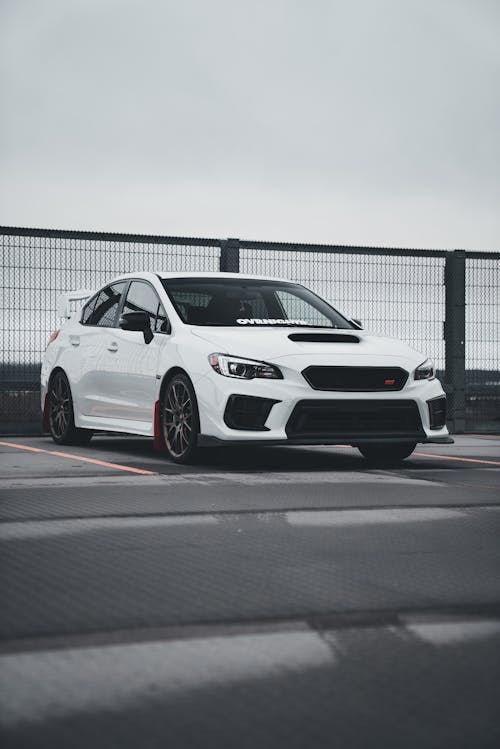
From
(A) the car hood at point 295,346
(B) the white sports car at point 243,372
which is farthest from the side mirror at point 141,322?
(A) the car hood at point 295,346

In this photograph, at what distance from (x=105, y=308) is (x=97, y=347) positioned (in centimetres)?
45

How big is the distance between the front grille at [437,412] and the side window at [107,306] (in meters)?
3.01

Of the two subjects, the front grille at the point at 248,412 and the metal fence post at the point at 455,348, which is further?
the metal fence post at the point at 455,348

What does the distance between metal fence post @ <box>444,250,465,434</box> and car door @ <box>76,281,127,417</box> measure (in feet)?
18.4

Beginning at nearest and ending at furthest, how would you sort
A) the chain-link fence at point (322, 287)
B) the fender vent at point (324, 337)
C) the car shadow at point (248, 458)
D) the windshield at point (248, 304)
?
the car shadow at point (248, 458), the fender vent at point (324, 337), the windshield at point (248, 304), the chain-link fence at point (322, 287)

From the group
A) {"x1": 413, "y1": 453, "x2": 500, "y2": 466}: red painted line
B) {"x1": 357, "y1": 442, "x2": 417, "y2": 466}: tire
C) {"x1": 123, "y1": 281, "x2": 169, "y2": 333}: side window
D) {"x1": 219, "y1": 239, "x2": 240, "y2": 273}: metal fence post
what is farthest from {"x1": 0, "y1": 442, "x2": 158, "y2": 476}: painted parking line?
{"x1": 219, "y1": 239, "x2": 240, "y2": 273}: metal fence post

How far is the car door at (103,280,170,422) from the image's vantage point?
9.41 meters

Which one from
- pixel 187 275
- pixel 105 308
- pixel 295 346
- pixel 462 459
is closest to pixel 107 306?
pixel 105 308

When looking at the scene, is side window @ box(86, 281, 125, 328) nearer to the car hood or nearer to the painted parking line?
the painted parking line

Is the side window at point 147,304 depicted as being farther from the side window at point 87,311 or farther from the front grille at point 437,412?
the front grille at point 437,412

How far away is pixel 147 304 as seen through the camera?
32.8 feet

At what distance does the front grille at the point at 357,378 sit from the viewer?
8.58 metres

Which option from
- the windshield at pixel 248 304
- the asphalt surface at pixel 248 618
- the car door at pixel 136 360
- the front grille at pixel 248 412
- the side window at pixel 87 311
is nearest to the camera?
the asphalt surface at pixel 248 618

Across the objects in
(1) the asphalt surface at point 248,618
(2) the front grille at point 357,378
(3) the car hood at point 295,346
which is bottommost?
(1) the asphalt surface at point 248,618
